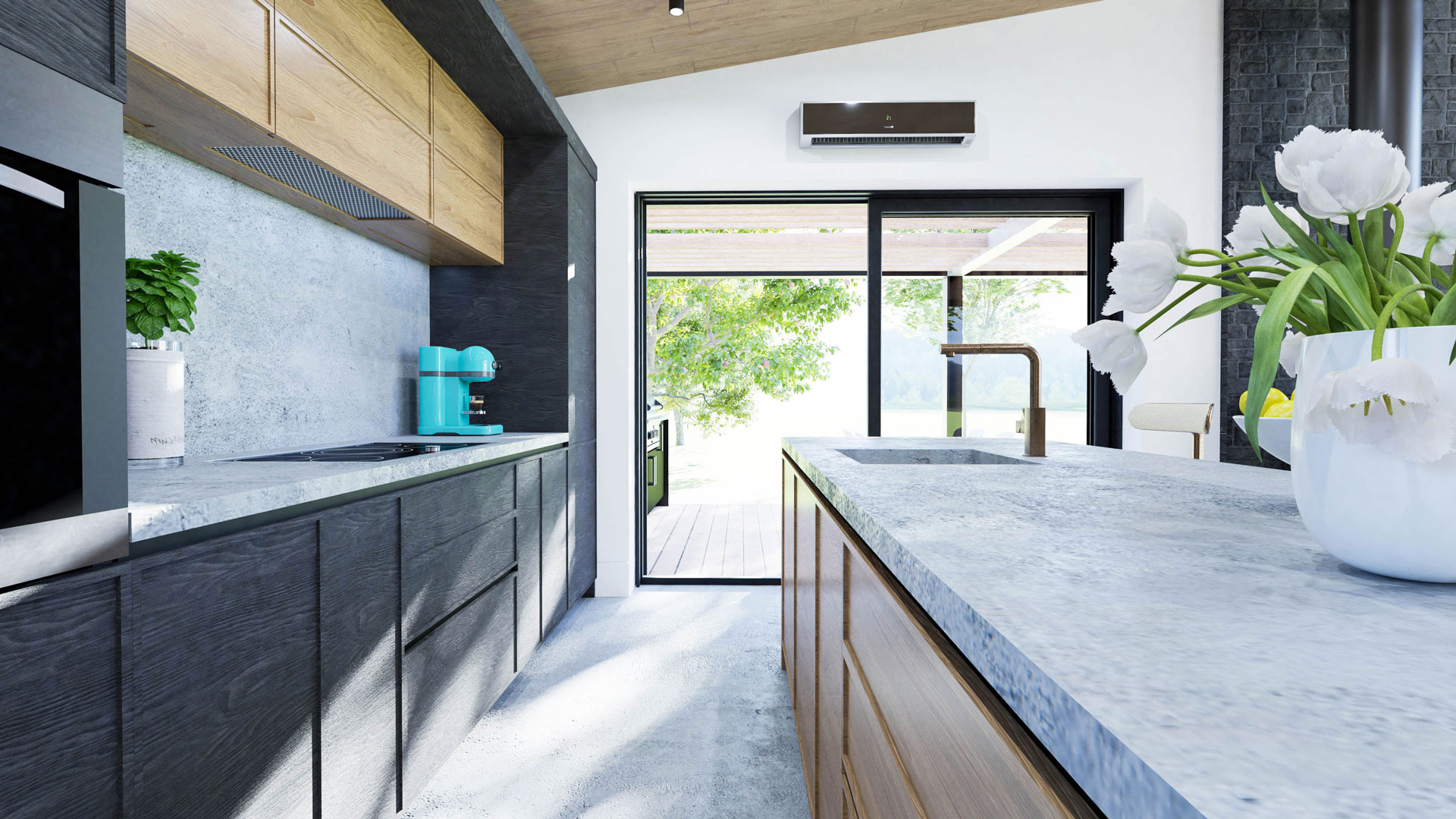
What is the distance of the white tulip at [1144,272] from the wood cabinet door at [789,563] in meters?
1.25

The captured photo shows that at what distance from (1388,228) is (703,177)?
2.75m

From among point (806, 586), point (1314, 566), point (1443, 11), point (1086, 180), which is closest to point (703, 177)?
point (1086, 180)

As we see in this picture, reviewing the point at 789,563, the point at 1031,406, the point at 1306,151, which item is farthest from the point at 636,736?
the point at 1306,151

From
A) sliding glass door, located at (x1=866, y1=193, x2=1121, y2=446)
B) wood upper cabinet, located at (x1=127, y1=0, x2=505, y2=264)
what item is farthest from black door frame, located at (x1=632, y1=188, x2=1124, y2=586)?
wood upper cabinet, located at (x1=127, y1=0, x2=505, y2=264)

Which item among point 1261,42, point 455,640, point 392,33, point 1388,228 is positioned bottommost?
point 455,640

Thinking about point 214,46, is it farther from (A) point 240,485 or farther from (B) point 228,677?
(B) point 228,677

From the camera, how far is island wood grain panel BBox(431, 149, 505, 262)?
7.39ft

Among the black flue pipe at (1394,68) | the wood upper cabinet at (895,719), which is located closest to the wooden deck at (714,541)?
the wood upper cabinet at (895,719)

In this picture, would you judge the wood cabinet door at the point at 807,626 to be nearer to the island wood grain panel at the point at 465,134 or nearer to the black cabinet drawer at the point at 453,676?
the black cabinet drawer at the point at 453,676

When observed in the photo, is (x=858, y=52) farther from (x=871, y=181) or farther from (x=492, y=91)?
(x=492, y=91)

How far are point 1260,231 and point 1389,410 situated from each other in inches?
11.2

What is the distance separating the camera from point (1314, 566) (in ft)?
1.74

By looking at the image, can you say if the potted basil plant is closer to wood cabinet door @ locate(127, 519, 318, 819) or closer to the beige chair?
wood cabinet door @ locate(127, 519, 318, 819)

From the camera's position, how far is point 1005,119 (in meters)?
3.28
